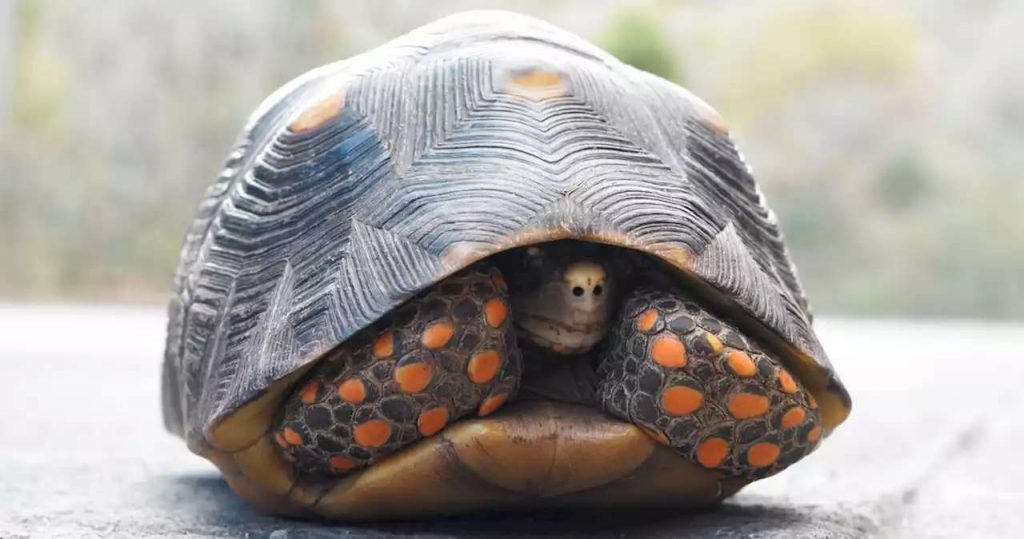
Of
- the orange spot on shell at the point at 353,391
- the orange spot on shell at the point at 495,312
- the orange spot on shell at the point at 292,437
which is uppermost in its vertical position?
the orange spot on shell at the point at 495,312

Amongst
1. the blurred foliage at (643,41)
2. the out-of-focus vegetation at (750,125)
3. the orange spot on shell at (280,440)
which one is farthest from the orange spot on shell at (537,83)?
the out-of-focus vegetation at (750,125)

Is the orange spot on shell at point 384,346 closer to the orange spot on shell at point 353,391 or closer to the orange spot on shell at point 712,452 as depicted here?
the orange spot on shell at point 353,391

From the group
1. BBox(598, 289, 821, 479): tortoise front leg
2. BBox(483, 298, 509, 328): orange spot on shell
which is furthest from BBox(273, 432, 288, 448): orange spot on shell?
BBox(598, 289, 821, 479): tortoise front leg

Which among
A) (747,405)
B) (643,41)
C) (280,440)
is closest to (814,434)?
(747,405)

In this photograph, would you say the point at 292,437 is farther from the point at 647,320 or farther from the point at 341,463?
the point at 647,320

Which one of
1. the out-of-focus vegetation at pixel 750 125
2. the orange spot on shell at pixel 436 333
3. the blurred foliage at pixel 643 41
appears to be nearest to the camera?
the orange spot on shell at pixel 436 333

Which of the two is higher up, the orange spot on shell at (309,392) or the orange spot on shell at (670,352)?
the orange spot on shell at (670,352)
